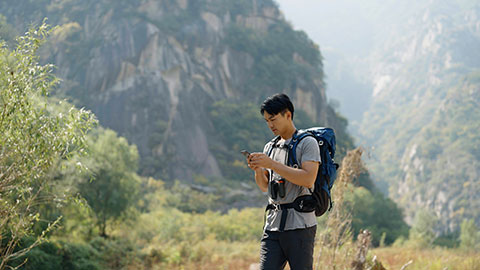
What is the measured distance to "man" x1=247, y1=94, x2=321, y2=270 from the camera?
2.60 meters

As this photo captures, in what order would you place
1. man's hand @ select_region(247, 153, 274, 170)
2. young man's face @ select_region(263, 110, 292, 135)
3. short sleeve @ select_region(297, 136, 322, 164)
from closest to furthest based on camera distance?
man's hand @ select_region(247, 153, 274, 170)
short sleeve @ select_region(297, 136, 322, 164)
young man's face @ select_region(263, 110, 292, 135)

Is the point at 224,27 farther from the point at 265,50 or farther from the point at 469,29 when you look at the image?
the point at 469,29

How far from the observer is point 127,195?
17.6 meters

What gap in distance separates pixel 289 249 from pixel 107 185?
1544 cm

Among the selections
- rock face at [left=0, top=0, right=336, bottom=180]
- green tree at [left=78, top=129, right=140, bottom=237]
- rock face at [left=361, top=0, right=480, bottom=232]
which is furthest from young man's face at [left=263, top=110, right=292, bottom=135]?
rock face at [left=361, top=0, right=480, bottom=232]

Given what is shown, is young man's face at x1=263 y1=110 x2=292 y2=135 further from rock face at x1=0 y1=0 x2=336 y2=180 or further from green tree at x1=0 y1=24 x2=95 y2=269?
rock face at x1=0 y1=0 x2=336 y2=180

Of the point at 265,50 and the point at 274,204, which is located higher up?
the point at 265,50

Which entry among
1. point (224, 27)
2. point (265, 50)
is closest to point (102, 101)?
point (224, 27)

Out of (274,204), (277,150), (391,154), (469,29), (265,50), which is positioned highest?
(469,29)

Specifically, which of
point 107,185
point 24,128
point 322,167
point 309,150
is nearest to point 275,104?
point 309,150

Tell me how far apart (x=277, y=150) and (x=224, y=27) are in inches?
2152

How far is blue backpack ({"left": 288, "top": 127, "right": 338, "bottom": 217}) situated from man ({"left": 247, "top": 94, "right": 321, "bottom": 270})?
0.04 m

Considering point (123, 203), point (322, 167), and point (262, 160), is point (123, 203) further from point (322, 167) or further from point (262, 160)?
point (262, 160)

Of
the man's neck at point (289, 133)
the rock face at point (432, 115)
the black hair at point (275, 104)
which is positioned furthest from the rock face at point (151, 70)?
the black hair at point (275, 104)
